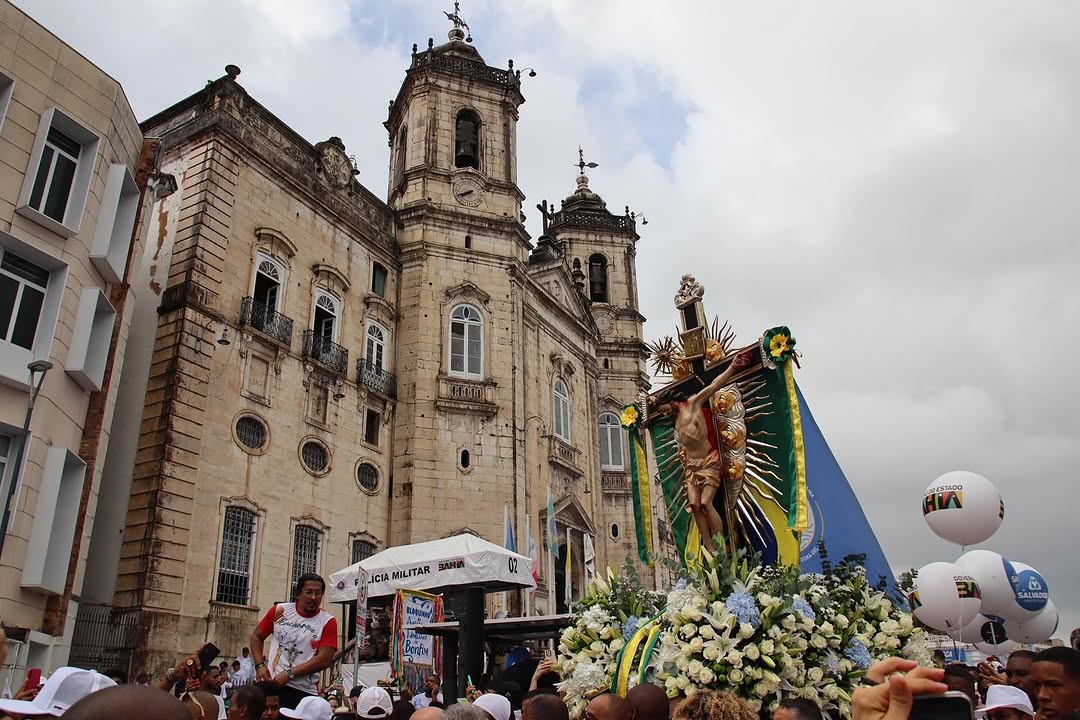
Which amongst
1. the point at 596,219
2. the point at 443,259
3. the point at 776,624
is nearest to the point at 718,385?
the point at 776,624

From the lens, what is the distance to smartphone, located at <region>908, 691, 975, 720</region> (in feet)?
9.27

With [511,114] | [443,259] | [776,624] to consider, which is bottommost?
[776,624]

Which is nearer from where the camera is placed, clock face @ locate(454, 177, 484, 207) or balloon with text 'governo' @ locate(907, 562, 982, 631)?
balloon with text 'governo' @ locate(907, 562, 982, 631)

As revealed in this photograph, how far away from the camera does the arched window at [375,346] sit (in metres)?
22.0

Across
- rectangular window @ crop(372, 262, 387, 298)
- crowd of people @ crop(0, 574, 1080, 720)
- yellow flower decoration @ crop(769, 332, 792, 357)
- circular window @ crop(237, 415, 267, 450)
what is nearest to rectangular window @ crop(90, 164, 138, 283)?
circular window @ crop(237, 415, 267, 450)

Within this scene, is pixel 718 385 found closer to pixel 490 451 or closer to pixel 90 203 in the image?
pixel 90 203

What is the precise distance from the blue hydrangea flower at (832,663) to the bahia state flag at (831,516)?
631 centimetres

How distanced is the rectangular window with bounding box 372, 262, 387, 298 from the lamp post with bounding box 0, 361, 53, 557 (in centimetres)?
1150

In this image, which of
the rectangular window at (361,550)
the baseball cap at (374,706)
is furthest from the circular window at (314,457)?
the baseball cap at (374,706)

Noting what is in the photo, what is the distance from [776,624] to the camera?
5.26 metres

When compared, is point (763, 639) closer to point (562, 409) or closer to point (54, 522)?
point (54, 522)

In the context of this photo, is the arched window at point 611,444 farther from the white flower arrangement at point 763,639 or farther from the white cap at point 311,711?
the white cap at point 311,711

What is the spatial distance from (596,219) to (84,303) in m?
25.9

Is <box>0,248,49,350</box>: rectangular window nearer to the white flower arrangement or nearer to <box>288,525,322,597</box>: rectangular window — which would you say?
<box>288,525,322,597</box>: rectangular window
